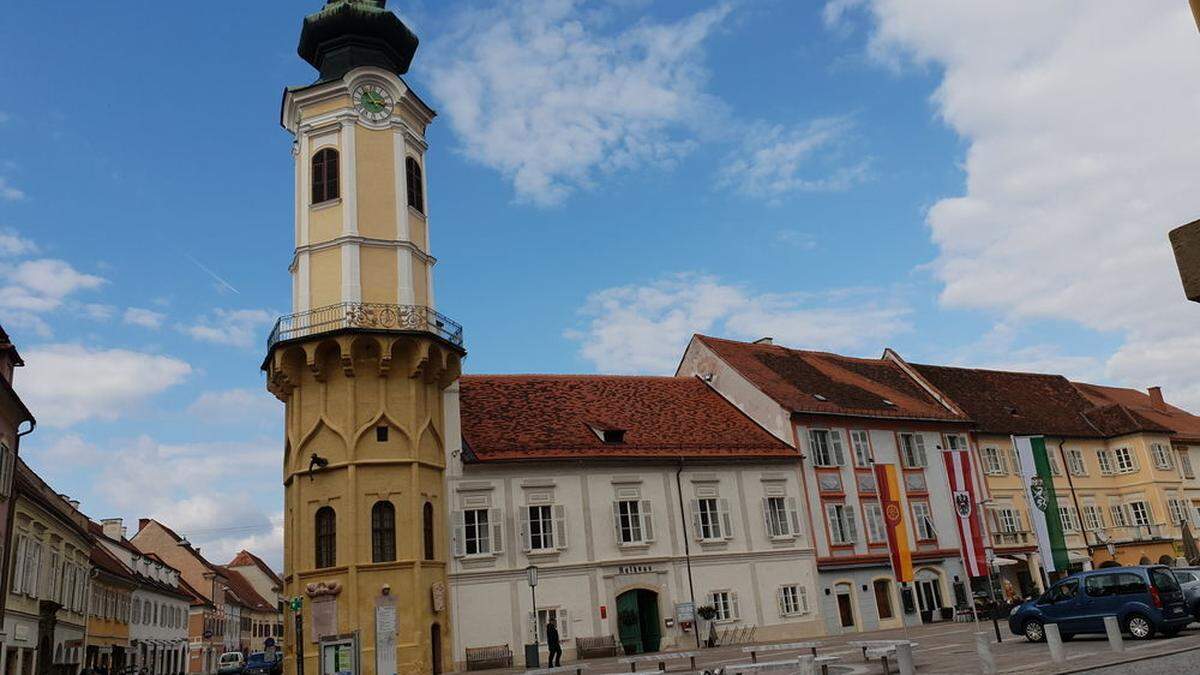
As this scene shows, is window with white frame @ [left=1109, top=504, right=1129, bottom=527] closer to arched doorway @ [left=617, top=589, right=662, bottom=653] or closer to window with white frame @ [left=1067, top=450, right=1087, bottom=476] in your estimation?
window with white frame @ [left=1067, top=450, right=1087, bottom=476]

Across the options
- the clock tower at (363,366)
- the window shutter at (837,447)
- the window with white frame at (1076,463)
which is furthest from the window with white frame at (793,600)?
the window with white frame at (1076,463)

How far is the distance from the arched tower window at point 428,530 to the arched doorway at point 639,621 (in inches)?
302

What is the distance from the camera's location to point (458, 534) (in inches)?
1299

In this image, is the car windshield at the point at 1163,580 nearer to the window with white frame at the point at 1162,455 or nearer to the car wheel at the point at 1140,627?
the car wheel at the point at 1140,627

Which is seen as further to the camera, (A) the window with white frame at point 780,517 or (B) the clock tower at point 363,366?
(A) the window with white frame at point 780,517

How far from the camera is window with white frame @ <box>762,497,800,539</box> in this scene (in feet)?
126

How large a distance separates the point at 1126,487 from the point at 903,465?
59.2ft

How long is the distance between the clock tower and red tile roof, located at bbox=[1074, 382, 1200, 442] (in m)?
43.2

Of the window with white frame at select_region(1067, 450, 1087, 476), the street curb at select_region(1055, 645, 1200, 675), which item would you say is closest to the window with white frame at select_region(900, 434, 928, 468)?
the window with white frame at select_region(1067, 450, 1087, 476)

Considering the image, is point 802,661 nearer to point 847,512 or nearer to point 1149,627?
point 1149,627

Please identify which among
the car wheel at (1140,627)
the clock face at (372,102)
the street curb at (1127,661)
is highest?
the clock face at (372,102)

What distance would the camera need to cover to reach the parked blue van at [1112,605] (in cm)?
2133

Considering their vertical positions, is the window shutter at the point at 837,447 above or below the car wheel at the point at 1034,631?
above

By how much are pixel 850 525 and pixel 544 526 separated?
1443 cm
